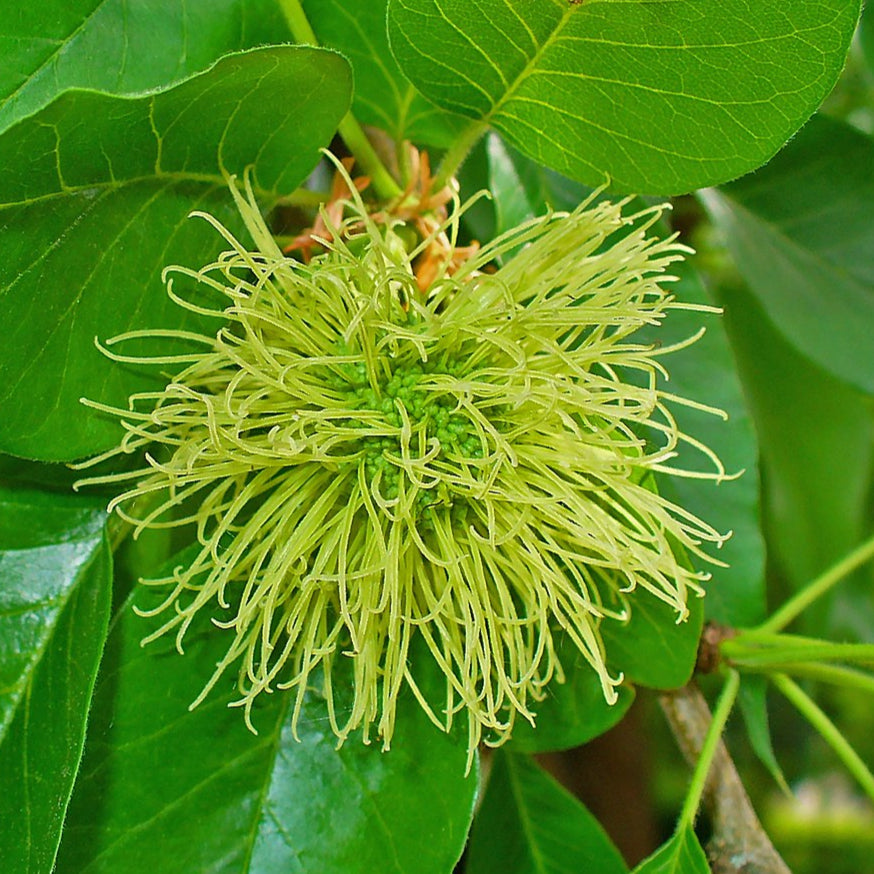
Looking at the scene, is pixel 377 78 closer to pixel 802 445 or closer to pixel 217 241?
pixel 217 241

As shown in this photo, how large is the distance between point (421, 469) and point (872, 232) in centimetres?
75

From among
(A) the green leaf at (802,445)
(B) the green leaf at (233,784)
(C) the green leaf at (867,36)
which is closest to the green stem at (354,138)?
(B) the green leaf at (233,784)

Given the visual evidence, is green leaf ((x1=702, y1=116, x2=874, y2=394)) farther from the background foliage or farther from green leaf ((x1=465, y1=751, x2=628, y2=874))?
green leaf ((x1=465, y1=751, x2=628, y2=874))

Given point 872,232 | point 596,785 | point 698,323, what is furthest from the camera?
point 596,785

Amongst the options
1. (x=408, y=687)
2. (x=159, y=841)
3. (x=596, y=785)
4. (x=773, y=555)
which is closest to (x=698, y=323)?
(x=408, y=687)

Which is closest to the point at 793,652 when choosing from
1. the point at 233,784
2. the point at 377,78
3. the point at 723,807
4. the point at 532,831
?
the point at 723,807

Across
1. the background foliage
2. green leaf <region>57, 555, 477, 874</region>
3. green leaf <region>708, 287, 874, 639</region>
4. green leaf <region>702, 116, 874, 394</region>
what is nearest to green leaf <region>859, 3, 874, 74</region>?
green leaf <region>702, 116, 874, 394</region>

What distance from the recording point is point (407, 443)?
58cm

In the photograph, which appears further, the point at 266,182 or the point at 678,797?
the point at 678,797

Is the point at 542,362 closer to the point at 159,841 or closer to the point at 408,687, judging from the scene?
the point at 408,687

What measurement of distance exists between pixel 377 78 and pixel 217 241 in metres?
0.21

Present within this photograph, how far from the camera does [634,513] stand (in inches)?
26.8

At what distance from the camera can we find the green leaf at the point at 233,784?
2.17 ft

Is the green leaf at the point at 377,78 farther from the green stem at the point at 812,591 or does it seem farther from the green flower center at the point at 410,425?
the green stem at the point at 812,591
